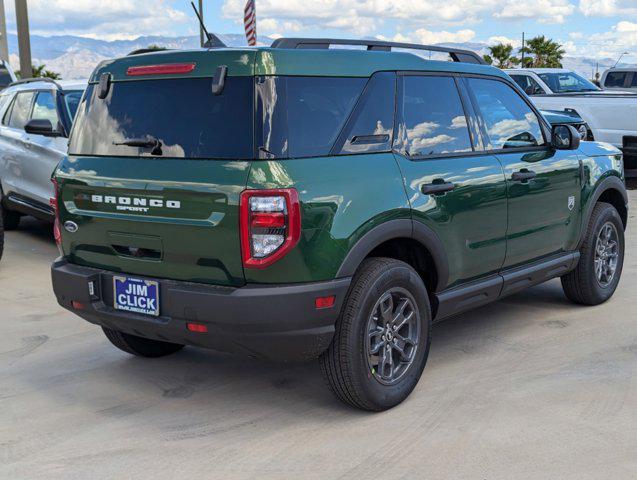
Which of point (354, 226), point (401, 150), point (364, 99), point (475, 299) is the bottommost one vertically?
point (475, 299)

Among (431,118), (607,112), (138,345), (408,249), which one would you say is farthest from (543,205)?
(607,112)

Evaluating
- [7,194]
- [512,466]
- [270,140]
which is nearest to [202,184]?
[270,140]

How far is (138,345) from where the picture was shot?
499 centimetres

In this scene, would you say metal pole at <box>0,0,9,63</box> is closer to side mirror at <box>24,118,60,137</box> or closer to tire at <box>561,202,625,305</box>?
side mirror at <box>24,118,60,137</box>

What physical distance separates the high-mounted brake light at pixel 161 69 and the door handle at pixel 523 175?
84.2 inches

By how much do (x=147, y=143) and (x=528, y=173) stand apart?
2.42 meters

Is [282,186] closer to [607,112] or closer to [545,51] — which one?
[607,112]

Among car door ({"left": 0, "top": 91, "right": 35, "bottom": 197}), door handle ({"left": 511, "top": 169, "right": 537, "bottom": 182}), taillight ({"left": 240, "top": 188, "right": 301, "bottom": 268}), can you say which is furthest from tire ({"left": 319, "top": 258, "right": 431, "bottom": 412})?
car door ({"left": 0, "top": 91, "right": 35, "bottom": 197})

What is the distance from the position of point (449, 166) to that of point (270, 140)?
1274 mm

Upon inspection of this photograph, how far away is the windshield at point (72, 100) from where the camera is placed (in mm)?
8398

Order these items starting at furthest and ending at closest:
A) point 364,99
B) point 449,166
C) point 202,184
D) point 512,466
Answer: point 449,166, point 364,99, point 202,184, point 512,466

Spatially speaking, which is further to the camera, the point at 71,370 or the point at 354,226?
the point at 71,370

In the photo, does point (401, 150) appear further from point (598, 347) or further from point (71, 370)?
point (71, 370)

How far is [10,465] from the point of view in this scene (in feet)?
11.9
